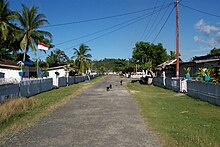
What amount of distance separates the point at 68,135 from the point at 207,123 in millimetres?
4673

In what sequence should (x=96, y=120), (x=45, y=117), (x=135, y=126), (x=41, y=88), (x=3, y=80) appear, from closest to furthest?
(x=135, y=126) < (x=96, y=120) < (x=45, y=117) < (x=3, y=80) < (x=41, y=88)

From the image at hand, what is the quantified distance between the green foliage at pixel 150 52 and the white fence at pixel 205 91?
121ft

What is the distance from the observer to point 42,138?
617 centimetres

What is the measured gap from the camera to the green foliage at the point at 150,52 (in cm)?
5400

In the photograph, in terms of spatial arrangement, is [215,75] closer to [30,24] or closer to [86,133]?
[86,133]

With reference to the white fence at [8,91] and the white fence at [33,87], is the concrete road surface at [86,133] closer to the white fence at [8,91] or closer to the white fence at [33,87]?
the white fence at [8,91]

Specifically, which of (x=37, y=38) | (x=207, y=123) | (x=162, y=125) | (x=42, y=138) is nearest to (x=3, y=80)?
(x=42, y=138)

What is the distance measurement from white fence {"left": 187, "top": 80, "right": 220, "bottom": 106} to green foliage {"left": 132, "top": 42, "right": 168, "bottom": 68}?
121 ft

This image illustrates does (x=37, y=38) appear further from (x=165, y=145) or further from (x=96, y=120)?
(x=165, y=145)

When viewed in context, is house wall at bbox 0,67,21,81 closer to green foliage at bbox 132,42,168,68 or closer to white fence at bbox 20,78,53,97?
white fence at bbox 20,78,53,97

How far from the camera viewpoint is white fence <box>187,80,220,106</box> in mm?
12428

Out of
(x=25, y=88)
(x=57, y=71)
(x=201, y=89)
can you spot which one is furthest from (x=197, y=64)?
(x=57, y=71)

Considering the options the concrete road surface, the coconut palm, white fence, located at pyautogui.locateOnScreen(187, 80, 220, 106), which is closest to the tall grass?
the concrete road surface

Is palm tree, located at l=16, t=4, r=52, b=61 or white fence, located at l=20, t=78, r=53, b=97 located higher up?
palm tree, located at l=16, t=4, r=52, b=61
